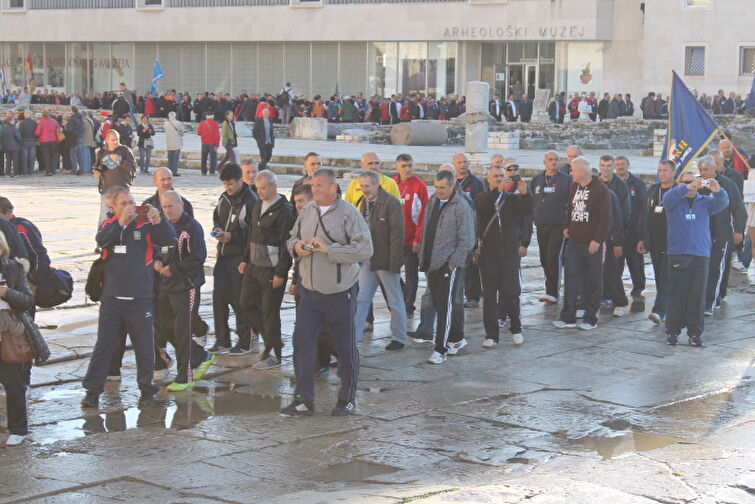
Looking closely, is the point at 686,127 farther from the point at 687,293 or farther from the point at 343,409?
the point at 343,409

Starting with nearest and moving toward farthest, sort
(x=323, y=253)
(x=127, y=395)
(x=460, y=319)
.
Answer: (x=323, y=253), (x=127, y=395), (x=460, y=319)

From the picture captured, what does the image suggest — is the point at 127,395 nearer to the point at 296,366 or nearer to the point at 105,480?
the point at 296,366

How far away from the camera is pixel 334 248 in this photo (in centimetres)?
827

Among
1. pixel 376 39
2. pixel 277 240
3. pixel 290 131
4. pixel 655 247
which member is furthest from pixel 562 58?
pixel 277 240

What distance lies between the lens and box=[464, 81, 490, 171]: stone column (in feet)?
90.9

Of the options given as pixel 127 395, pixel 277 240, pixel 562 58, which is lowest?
pixel 127 395

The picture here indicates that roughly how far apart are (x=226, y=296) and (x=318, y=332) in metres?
2.13

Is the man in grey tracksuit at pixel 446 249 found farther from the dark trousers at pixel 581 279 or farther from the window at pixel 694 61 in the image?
the window at pixel 694 61

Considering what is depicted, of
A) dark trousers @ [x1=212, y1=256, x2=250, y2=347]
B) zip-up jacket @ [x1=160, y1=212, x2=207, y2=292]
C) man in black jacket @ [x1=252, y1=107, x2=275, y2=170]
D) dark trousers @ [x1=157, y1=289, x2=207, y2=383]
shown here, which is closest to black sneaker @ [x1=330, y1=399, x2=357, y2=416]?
dark trousers @ [x1=157, y1=289, x2=207, y2=383]

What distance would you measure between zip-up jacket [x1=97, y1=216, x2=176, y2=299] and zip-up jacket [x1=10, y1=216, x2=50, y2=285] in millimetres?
419

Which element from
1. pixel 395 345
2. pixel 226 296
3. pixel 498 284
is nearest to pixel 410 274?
pixel 498 284

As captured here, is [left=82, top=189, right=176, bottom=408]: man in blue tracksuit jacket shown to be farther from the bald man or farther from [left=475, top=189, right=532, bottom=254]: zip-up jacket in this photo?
[left=475, top=189, right=532, bottom=254]: zip-up jacket

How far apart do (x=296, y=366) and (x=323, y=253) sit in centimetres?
83

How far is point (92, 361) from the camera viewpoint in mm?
8578
